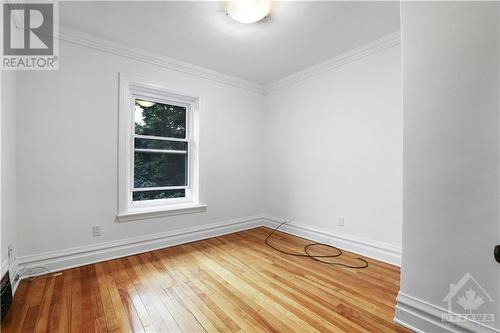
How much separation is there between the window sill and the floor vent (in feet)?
3.57

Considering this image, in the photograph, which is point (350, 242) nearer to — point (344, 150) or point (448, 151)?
point (344, 150)

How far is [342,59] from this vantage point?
304 centimetres

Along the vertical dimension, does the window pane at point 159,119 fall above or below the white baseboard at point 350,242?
above

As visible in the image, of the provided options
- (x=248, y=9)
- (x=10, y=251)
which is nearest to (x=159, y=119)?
(x=248, y=9)

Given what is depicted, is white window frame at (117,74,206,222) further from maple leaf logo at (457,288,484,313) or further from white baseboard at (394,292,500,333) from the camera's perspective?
maple leaf logo at (457,288,484,313)

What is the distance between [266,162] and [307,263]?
2066 mm

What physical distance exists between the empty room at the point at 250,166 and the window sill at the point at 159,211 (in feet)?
0.08

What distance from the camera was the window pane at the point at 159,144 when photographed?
10.2 ft

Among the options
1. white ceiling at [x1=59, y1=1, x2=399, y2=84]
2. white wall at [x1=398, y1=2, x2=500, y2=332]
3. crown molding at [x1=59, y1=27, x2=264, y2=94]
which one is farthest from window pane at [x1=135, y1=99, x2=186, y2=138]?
white wall at [x1=398, y1=2, x2=500, y2=332]

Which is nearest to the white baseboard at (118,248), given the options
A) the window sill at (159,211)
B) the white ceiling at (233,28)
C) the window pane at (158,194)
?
the window sill at (159,211)

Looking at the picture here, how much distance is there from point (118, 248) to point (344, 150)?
3.16 metres

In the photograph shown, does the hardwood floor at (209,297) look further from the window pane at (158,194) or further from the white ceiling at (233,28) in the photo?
the white ceiling at (233,28)

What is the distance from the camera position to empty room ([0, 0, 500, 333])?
4.49 feet

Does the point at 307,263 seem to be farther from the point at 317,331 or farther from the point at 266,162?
the point at 266,162
